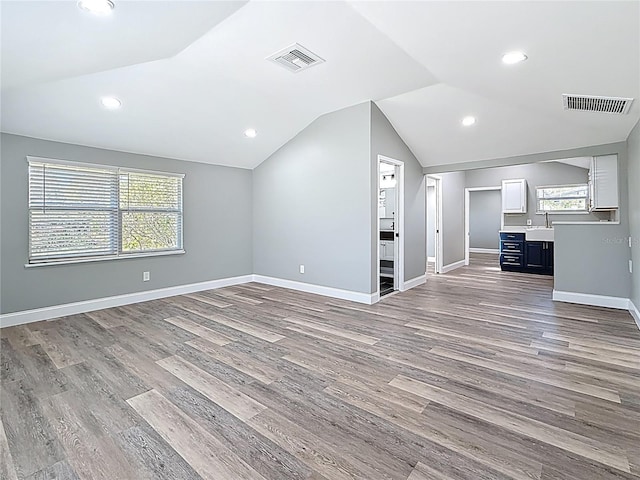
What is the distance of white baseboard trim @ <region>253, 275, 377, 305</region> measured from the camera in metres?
4.66

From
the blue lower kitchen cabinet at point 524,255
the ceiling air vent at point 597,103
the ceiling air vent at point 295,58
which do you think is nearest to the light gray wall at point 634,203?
the ceiling air vent at point 597,103

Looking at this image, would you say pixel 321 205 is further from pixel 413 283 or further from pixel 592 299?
pixel 592 299

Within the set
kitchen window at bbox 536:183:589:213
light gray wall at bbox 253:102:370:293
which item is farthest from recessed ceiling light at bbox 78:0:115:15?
kitchen window at bbox 536:183:589:213

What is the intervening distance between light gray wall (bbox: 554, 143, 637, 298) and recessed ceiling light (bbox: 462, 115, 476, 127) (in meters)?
1.71

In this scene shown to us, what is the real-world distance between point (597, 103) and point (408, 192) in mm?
2639

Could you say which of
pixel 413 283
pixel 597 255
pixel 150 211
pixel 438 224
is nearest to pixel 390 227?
pixel 413 283

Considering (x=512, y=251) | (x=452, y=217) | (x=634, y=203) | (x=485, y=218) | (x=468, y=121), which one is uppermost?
(x=468, y=121)

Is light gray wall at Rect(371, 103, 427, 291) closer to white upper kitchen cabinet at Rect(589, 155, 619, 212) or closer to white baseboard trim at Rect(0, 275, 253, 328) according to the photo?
white upper kitchen cabinet at Rect(589, 155, 619, 212)

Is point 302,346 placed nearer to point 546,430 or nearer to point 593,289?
point 546,430

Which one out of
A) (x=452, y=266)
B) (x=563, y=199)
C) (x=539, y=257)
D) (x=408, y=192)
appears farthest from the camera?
(x=563, y=199)

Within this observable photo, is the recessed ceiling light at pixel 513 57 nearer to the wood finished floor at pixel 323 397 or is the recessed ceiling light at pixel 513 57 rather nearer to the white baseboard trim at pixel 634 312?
the wood finished floor at pixel 323 397

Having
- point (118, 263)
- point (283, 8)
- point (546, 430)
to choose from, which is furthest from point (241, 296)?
point (546, 430)

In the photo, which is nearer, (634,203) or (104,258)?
(634,203)

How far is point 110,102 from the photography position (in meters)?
3.69
